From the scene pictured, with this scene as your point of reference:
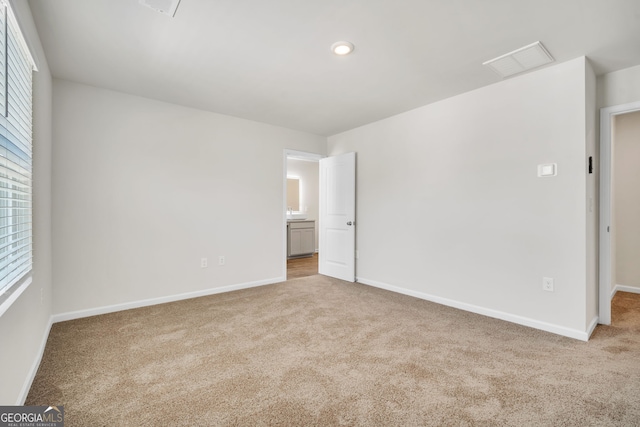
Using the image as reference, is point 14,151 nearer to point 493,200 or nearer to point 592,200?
point 493,200

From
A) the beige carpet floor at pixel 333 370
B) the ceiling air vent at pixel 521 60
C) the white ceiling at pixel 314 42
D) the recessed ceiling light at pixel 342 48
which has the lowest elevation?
the beige carpet floor at pixel 333 370

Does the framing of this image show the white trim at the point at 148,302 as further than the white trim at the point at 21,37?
Yes

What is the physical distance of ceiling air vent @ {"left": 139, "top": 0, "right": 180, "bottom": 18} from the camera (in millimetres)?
1814

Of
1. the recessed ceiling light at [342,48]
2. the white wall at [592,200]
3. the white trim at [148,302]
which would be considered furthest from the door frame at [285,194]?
the white wall at [592,200]

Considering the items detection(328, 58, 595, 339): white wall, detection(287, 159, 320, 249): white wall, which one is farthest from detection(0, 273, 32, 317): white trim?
detection(287, 159, 320, 249): white wall

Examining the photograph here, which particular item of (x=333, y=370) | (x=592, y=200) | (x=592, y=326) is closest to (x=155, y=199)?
(x=333, y=370)

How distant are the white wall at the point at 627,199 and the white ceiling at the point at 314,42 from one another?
6.40ft

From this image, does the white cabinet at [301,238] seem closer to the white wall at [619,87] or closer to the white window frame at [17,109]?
the white window frame at [17,109]

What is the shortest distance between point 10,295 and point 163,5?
73.7 inches

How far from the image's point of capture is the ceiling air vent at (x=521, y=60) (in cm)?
233

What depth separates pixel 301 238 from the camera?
6.99 meters

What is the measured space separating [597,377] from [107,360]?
11.3ft

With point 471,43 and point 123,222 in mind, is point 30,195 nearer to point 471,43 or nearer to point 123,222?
point 123,222

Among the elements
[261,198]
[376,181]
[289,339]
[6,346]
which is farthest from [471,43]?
[6,346]
